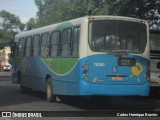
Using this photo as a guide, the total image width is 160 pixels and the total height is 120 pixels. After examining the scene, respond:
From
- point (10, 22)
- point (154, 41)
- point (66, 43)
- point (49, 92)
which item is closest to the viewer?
point (66, 43)

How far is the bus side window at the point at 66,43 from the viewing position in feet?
52.8

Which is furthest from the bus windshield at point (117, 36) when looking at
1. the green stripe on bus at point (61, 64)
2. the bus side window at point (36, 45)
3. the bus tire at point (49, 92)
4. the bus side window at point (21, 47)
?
the bus side window at point (21, 47)

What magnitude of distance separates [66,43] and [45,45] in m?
2.63

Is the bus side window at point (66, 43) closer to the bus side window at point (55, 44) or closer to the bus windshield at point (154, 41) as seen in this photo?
the bus side window at point (55, 44)

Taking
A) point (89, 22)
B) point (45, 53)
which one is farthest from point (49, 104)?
point (89, 22)

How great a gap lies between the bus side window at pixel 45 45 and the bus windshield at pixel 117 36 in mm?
3920

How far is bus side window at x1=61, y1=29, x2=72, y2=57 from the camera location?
1609 centimetres

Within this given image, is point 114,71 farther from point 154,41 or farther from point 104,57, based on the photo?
point 154,41

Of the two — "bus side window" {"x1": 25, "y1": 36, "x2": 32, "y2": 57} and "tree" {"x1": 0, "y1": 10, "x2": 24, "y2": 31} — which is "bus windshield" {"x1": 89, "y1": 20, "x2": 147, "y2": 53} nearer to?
"bus side window" {"x1": 25, "y1": 36, "x2": 32, "y2": 57}

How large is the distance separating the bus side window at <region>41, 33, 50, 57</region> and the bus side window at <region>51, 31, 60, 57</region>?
535 millimetres

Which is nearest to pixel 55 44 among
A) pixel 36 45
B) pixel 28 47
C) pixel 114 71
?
pixel 36 45

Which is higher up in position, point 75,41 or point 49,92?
point 75,41

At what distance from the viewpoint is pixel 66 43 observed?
1639 cm

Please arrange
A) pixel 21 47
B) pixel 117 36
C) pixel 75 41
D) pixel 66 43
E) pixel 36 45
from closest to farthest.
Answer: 1. pixel 117 36
2. pixel 75 41
3. pixel 66 43
4. pixel 36 45
5. pixel 21 47
